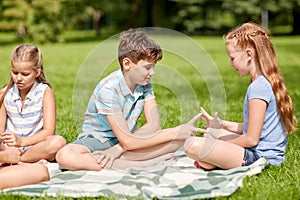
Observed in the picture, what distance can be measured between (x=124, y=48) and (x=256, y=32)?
89 cm

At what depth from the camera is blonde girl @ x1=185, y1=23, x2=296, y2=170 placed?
350 cm

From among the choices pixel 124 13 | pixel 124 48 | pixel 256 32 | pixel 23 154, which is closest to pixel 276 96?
pixel 256 32

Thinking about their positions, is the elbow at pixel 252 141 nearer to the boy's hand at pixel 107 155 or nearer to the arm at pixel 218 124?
the arm at pixel 218 124

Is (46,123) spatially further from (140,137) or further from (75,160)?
(140,137)

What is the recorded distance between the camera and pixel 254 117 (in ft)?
11.4

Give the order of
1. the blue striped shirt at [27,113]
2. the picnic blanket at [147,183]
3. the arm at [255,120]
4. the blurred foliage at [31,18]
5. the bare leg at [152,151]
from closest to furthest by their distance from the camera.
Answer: the picnic blanket at [147,183] < the arm at [255,120] < the bare leg at [152,151] < the blue striped shirt at [27,113] < the blurred foliage at [31,18]

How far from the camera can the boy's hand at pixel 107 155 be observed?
3.67 m

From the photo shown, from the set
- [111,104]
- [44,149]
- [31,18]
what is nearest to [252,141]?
[111,104]

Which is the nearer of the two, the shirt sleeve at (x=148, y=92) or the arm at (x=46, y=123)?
the arm at (x=46, y=123)

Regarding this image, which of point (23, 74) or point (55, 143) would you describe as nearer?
point (55, 143)

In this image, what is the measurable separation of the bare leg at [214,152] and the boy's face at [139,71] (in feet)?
1.67

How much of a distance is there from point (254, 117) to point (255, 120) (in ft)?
0.07

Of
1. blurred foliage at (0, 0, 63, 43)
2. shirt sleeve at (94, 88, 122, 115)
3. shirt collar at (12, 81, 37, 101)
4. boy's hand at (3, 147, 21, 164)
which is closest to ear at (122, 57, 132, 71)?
shirt sleeve at (94, 88, 122, 115)

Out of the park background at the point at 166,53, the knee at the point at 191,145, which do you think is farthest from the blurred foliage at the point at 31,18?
the knee at the point at 191,145
